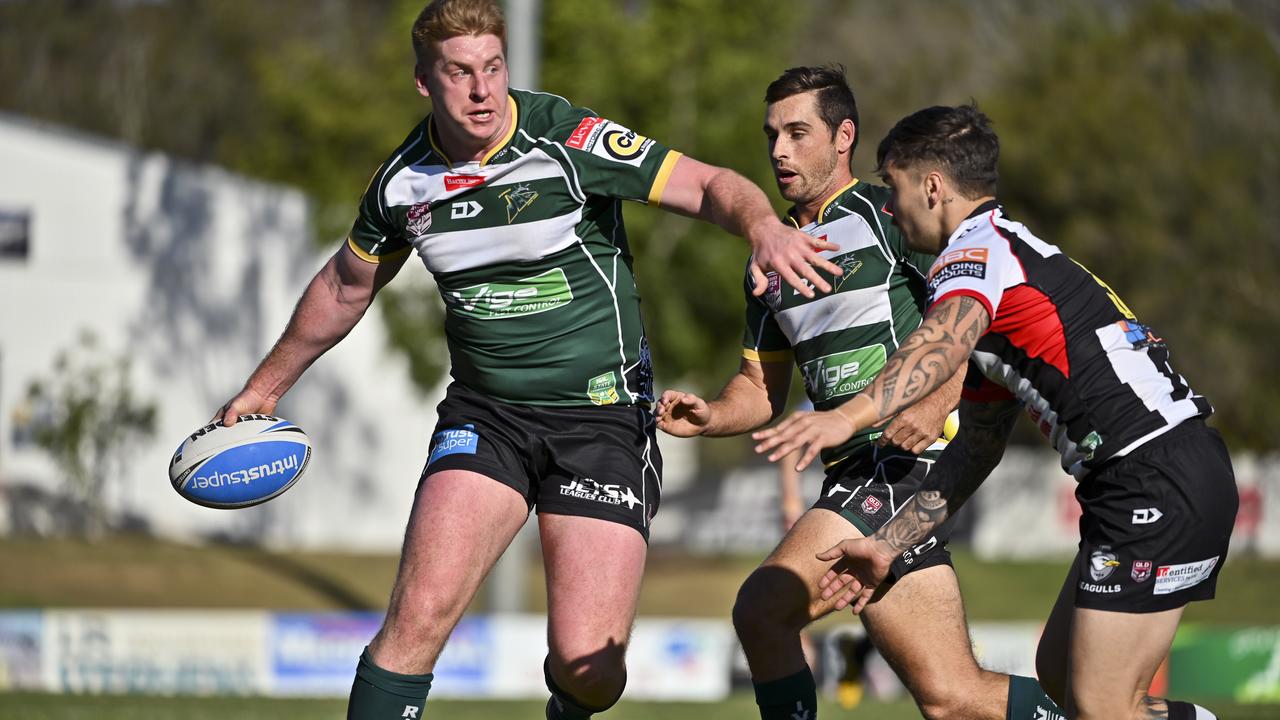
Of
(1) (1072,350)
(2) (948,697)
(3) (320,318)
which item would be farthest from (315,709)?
(1) (1072,350)

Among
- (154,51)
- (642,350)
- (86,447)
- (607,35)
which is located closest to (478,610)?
(86,447)

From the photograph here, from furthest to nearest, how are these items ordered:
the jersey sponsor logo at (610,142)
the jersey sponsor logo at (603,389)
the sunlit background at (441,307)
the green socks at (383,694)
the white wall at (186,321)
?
the white wall at (186,321) → the sunlit background at (441,307) → the jersey sponsor logo at (603,389) → the jersey sponsor logo at (610,142) → the green socks at (383,694)

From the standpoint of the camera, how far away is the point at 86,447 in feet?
77.4

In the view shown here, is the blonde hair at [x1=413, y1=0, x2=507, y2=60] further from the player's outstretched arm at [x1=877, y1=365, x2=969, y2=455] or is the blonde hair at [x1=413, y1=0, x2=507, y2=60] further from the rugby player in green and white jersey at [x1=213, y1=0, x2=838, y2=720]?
the player's outstretched arm at [x1=877, y1=365, x2=969, y2=455]

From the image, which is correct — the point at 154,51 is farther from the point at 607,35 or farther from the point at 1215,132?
the point at 1215,132

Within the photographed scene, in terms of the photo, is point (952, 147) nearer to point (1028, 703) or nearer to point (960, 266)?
point (960, 266)

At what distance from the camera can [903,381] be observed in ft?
13.9

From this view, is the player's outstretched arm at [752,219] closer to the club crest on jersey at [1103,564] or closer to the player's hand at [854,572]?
the player's hand at [854,572]

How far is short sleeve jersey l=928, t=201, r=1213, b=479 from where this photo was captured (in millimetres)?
4582

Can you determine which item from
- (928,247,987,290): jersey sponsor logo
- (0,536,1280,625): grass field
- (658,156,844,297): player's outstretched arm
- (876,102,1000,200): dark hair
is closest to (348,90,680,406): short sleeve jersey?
(658,156,844,297): player's outstretched arm

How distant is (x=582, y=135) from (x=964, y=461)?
178 cm

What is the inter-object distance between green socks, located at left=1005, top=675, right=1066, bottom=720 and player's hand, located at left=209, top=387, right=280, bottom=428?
2968mm

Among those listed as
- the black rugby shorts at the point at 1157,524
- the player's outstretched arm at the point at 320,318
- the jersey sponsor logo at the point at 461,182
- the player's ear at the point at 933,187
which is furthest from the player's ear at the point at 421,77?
the black rugby shorts at the point at 1157,524

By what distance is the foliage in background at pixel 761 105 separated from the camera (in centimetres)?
2344
